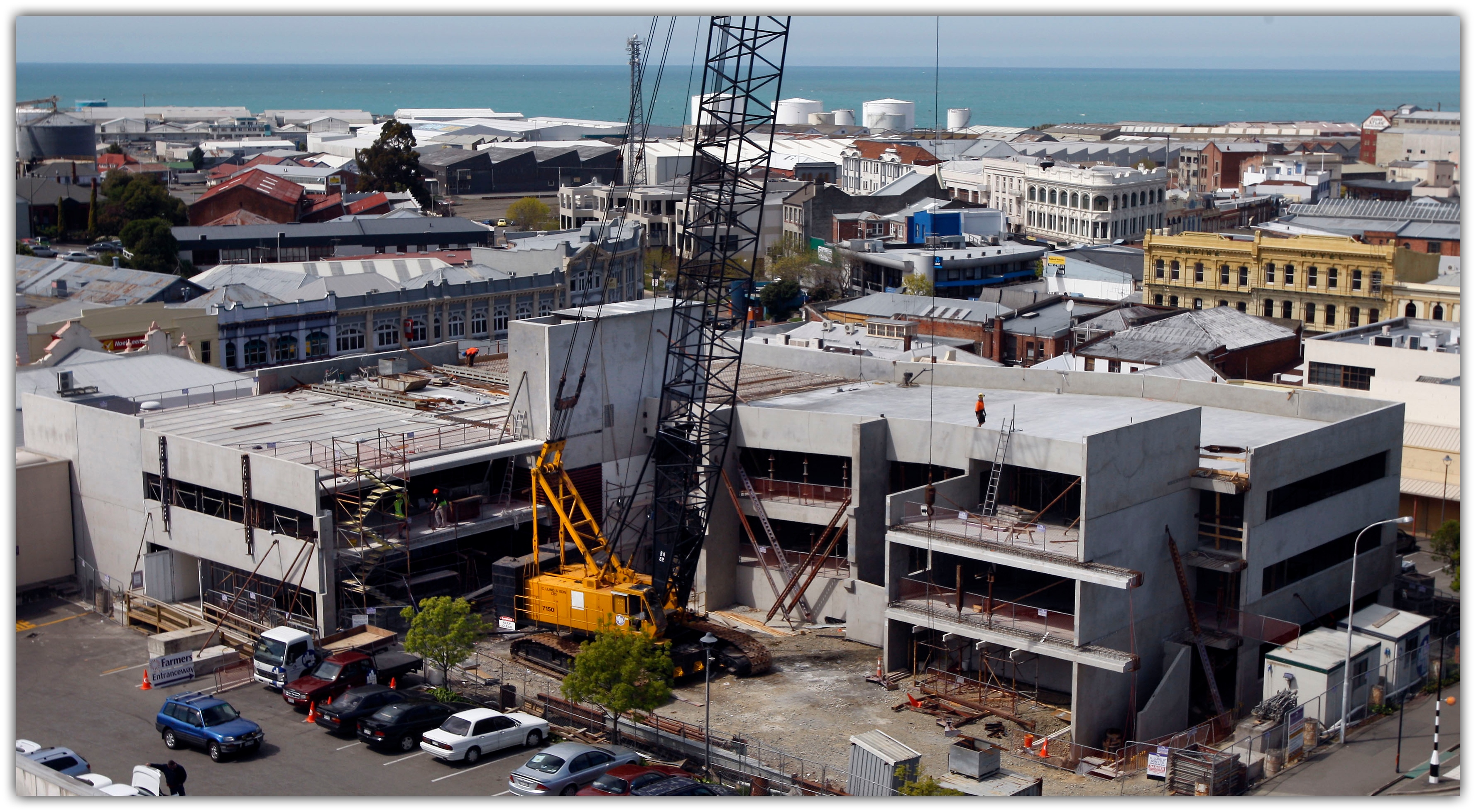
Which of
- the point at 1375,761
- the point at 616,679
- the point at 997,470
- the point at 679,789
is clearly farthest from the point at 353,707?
the point at 1375,761

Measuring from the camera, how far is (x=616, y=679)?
30250mm

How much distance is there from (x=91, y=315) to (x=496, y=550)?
29413mm

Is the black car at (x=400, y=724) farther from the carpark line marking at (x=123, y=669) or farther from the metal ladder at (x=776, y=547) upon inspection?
the metal ladder at (x=776, y=547)

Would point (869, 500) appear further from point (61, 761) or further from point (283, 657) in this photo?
point (61, 761)

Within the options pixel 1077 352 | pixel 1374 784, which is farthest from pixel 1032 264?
pixel 1374 784

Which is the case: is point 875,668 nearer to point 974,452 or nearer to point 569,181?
point 974,452

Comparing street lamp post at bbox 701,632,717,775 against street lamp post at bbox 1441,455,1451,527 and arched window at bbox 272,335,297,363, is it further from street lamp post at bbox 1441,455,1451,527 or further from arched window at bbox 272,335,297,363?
arched window at bbox 272,335,297,363

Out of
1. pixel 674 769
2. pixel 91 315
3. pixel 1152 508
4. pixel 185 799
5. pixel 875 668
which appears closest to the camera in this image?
pixel 185 799

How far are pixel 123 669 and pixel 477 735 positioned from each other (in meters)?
9.82

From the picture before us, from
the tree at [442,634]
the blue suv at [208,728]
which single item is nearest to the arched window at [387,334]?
the tree at [442,634]

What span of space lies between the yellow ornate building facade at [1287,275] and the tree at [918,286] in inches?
468

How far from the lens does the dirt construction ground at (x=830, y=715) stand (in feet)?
97.8

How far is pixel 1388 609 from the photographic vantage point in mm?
35688

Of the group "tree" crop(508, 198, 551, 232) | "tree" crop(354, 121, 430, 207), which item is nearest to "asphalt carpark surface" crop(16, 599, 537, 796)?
"tree" crop(508, 198, 551, 232)
